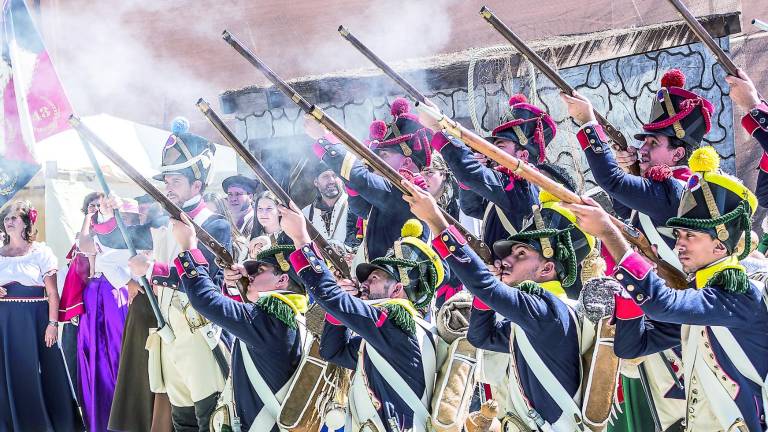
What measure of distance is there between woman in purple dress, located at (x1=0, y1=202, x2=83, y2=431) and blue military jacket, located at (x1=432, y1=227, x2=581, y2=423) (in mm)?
4005

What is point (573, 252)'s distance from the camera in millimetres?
5465

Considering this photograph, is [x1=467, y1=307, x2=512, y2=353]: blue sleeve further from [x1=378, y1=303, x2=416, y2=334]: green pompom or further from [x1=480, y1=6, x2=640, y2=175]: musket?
[x1=480, y1=6, x2=640, y2=175]: musket

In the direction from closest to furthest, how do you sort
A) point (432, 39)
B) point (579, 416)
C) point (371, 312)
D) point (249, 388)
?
1. point (579, 416)
2. point (371, 312)
3. point (249, 388)
4. point (432, 39)

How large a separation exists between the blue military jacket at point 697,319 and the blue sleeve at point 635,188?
0.87 meters

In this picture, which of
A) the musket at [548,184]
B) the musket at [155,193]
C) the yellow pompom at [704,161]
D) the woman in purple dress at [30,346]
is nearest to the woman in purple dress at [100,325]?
the woman in purple dress at [30,346]

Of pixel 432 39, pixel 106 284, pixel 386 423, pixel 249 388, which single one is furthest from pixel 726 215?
pixel 432 39

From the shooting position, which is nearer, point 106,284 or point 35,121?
point 35,121

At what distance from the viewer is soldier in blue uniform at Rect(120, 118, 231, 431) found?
6.79m

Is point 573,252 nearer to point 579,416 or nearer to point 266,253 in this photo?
point 579,416

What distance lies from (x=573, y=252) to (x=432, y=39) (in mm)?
5177

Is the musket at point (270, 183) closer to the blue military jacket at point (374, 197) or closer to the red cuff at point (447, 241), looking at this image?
the blue military jacket at point (374, 197)

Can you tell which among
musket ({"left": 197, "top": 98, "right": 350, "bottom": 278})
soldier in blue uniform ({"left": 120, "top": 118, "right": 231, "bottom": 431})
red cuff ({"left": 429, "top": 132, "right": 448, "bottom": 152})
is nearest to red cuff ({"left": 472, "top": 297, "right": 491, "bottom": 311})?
musket ({"left": 197, "top": 98, "right": 350, "bottom": 278})

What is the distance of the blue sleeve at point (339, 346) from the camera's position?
5789mm

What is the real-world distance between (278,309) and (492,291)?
4.49 feet
